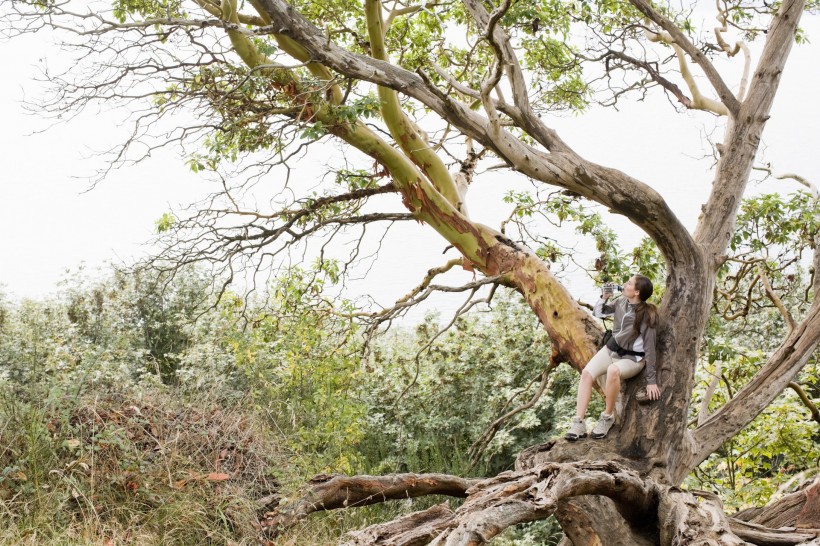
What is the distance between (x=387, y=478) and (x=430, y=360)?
3.87 meters

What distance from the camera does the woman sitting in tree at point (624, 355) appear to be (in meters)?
5.53

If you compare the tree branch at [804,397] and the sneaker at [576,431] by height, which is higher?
the tree branch at [804,397]

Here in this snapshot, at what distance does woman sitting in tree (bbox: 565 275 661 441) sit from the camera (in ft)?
18.1

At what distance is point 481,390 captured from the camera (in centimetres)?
969

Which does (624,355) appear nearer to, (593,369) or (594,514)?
(593,369)

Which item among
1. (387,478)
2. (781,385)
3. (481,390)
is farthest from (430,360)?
(781,385)

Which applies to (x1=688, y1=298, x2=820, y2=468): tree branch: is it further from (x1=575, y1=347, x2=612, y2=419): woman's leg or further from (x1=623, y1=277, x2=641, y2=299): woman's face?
(x1=623, y1=277, x2=641, y2=299): woman's face

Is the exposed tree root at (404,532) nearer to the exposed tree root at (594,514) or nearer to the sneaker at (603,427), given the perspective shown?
the exposed tree root at (594,514)

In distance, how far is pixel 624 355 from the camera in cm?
560

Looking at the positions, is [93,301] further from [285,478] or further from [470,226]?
[470,226]

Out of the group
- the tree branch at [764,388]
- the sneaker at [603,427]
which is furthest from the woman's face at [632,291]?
the tree branch at [764,388]

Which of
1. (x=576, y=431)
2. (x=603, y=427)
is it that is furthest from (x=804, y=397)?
(x=576, y=431)

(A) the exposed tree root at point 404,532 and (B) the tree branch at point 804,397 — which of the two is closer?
(A) the exposed tree root at point 404,532

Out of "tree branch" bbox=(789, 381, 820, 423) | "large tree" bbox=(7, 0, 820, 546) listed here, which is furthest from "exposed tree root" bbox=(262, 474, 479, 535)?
"tree branch" bbox=(789, 381, 820, 423)
